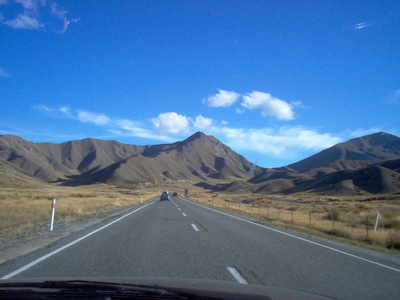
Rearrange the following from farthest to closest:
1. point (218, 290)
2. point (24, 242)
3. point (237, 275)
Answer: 1. point (24, 242)
2. point (237, 275)
3. point (218, 290)

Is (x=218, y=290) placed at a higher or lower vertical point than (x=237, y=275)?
higher

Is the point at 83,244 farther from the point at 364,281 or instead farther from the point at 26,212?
the point at 26,212

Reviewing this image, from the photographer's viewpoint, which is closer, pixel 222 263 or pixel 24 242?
pixel 222 263

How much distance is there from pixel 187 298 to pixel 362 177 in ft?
312

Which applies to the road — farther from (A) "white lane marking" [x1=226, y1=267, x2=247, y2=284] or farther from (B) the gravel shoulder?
(B) the gravel shoulder

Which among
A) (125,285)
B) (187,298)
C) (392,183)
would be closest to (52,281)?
(125,285)

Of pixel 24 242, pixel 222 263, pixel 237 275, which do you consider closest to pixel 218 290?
pixel 237 275

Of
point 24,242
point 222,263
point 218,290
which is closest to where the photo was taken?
point 218,290

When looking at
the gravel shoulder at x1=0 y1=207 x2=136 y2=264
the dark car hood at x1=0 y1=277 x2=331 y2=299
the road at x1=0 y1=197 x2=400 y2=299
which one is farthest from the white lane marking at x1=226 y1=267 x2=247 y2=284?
the gravel shoulder at x1=0 y1=207 x2=136 y2=264

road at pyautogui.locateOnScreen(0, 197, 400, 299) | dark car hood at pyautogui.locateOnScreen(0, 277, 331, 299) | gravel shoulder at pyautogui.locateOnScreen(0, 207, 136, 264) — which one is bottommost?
gravel shoulder at pyautogui.locateOnScreen(0, 207, 136, 264)

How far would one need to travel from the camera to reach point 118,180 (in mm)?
141125

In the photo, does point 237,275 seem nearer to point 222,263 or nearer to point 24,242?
point 222,263

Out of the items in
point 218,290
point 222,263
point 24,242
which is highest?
point 218,290

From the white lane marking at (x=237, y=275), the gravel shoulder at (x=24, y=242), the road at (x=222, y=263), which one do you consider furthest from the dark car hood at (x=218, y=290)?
the gravel shoulder at (x=24, y=242)
